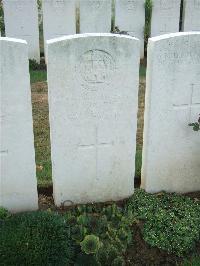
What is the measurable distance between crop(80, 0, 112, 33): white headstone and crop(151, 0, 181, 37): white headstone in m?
1.17

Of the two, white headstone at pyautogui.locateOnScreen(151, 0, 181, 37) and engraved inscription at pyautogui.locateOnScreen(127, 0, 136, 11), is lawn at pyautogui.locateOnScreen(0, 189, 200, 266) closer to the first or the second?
engraved inscription at pyautogui.locateOnScreen(127, 0, 136, 11)

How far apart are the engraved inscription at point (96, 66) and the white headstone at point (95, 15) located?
19.4 feet

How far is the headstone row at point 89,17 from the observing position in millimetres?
9070

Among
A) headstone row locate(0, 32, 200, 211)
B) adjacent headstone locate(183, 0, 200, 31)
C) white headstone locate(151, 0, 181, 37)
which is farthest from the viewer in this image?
adjacent headstone locate(183, 0, 200, 31)

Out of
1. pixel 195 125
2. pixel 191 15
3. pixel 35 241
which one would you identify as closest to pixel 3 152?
pixel 35 241

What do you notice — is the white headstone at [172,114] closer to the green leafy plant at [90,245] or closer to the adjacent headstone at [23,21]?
the green leafy plant at [90,245]

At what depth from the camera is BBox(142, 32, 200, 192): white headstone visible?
3.82 metres

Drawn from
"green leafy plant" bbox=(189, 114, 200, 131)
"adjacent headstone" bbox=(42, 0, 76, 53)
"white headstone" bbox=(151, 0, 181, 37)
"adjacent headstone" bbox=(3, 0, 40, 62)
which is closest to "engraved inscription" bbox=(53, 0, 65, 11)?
"adjacent headstone" bbox=(42, 0, 76, 53)

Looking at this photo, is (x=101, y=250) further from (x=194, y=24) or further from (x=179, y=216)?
(x=194, y=24)

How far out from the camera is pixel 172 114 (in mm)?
4086

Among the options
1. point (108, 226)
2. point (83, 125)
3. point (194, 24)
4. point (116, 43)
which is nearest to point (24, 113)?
point (83, 125)

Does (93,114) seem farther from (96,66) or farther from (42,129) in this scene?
(42,129)

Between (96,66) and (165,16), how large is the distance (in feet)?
22.2

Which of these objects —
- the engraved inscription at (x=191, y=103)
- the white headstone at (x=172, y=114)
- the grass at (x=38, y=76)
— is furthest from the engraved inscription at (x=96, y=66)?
the grass at (x=38, y=76)
